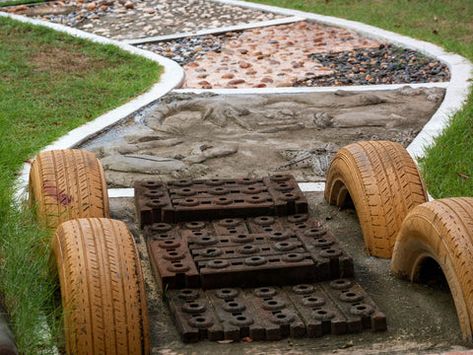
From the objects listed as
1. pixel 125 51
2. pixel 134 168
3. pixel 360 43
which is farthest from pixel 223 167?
pixel 360 43

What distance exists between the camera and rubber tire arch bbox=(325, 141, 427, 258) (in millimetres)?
6238

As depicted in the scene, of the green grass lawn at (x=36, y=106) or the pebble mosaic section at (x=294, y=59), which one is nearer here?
the green grass lawn at (x=36, y=106)

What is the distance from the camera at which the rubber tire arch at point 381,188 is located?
246 inches

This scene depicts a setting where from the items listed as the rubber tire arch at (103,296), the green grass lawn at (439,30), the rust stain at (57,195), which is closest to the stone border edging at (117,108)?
the rust stain at (57,195)

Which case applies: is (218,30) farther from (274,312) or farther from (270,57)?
(274,312)

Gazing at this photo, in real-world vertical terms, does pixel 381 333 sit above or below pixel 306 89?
above

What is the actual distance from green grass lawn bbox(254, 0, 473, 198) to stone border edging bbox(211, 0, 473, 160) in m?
0.12

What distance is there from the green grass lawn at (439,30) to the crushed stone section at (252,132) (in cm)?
55

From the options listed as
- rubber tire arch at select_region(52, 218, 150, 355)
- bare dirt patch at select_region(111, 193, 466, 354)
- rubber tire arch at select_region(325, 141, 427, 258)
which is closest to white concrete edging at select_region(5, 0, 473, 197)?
rubber tire arch at select_region(325, 141, 427, 258)

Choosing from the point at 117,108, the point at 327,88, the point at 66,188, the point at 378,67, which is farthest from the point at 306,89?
the point at 66,188

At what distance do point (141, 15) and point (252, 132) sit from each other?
6.73 m

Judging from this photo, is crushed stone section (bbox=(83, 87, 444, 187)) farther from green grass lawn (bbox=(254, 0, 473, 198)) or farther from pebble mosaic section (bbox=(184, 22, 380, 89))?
pebble mosaic section (bbox=(184, 22, 380, 89))

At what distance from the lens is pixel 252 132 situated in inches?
370

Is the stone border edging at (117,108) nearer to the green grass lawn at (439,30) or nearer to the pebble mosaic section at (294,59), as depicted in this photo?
the pebble mosaic section at (294,59)
